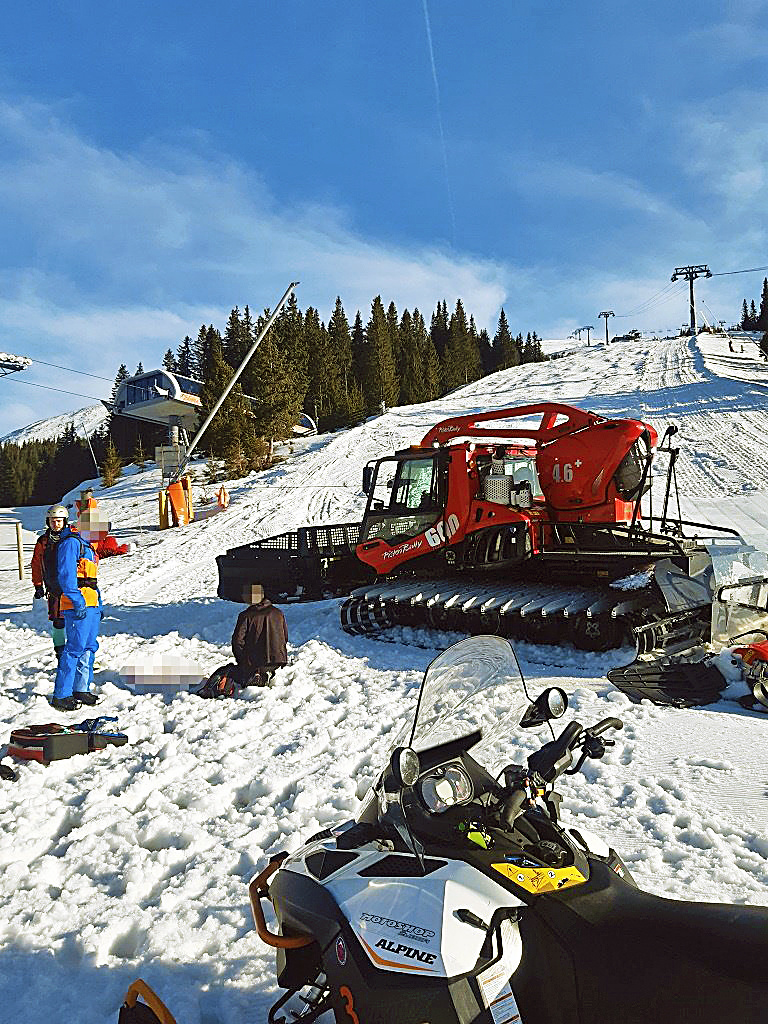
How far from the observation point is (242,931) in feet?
10.3

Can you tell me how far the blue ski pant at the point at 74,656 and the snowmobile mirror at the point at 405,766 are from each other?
195 inches

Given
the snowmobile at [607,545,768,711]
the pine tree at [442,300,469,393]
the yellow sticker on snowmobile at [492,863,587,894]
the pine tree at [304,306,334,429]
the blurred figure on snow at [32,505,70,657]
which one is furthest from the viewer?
the pine tree at [442,300,469,393]

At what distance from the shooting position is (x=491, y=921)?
187cm

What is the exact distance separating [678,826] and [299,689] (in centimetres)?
368

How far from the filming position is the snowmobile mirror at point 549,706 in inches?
94.5

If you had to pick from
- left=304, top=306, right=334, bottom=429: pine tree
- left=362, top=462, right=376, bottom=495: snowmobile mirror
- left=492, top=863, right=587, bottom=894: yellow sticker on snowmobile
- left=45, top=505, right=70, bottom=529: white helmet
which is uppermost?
left=304, top=306, right=334, bottom=429: pine tree

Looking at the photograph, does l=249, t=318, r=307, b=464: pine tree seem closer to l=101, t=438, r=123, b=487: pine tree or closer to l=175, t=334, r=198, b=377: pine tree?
l=101, t=438, r=123, b=487: pine tree

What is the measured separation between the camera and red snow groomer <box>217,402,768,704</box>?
7566 mm

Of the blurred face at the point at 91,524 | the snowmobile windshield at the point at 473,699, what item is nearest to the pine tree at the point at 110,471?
the blurred face at the point at 91,524

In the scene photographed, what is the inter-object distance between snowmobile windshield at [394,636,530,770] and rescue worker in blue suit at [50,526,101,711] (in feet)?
15.4

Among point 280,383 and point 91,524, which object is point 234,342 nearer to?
point 280,383

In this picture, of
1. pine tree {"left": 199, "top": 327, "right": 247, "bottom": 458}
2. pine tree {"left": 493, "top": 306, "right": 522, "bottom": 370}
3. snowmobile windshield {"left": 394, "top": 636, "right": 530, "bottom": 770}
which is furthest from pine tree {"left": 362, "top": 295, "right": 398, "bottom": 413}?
snowmobile windshield {"left": 394, "top": 636, "right": 530, "bottom": 770}

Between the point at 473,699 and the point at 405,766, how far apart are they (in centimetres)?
51

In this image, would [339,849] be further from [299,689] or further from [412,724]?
[299,689]
